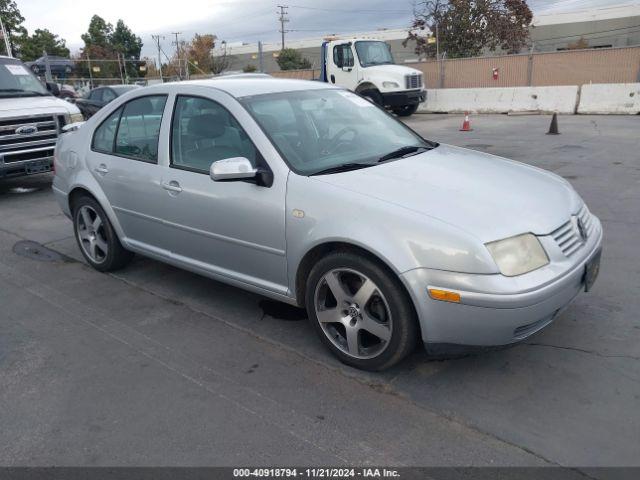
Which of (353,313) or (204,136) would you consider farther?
(204,136)

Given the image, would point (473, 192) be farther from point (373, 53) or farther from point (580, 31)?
point (580, 31)

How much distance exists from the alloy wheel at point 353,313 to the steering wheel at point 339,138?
96 centimetres

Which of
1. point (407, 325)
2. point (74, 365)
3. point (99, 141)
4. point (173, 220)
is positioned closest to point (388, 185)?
point (407, 325)

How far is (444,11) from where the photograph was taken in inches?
1270

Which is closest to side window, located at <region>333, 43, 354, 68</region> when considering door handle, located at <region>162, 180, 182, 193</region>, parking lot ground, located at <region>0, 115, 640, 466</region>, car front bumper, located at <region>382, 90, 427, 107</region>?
car front bumper, located at <region>382, 90, 427, 107</region>

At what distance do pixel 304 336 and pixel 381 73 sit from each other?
15.2 m

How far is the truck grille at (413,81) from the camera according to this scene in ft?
57.5

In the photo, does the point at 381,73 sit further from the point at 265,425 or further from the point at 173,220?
the point at 265,425

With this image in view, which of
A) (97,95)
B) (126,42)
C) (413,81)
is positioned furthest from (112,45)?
(413,81)

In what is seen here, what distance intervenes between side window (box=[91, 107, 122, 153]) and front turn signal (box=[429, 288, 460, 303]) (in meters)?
3.20

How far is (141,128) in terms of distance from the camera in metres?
4.40

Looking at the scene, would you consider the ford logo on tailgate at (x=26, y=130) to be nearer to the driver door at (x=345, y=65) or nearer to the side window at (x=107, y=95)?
the side window at (x=107, y=95)

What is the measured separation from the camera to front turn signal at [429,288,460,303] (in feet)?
8.95

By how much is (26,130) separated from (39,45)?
61.9 m
